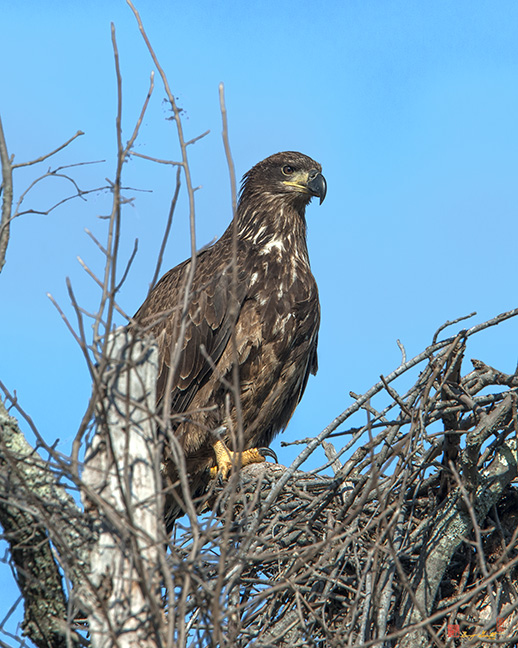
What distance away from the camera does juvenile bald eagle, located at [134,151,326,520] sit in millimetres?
5797

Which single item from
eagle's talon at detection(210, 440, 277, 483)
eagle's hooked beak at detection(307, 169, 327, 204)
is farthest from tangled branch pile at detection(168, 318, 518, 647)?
eagle's hooked beak at detection(307, 169, 327, 204)

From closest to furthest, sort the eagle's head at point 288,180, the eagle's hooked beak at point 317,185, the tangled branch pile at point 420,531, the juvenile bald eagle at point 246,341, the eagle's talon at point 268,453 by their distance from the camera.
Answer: the tangled branch pile at point 420,531
the juvenile bald eagle at point 246,341
the eagle's talon at point 268,453
the eagle's hooked beak at point 317,185
the eagle's head at point 288,180

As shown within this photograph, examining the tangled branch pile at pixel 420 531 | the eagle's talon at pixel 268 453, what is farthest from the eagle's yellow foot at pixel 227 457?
the tangled branch pile at pixel 420 531

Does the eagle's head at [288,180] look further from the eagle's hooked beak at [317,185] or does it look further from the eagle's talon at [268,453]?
the eagle's talon at [268,453]

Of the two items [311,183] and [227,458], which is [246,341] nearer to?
[227,458]

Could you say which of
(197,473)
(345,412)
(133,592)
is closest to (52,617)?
(133,592)

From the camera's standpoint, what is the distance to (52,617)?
3109 millimetres

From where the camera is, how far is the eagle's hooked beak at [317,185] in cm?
668

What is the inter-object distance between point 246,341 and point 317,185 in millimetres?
1681

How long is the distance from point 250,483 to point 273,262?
1.69 meters

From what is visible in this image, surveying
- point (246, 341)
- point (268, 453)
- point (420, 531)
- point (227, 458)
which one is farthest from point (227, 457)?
point (420, 531)

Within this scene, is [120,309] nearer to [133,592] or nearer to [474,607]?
[133,592]

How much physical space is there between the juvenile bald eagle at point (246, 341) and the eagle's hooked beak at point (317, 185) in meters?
0.39

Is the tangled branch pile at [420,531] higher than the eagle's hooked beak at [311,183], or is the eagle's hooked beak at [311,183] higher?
the eagle's hooked beak at [311,183]
